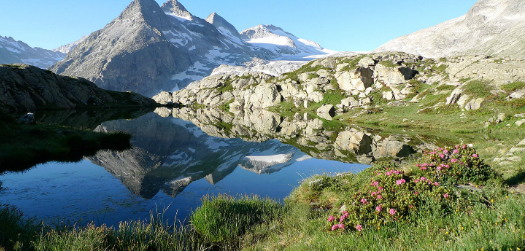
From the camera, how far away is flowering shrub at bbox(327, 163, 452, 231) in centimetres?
852

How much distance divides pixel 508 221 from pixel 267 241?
742 cm

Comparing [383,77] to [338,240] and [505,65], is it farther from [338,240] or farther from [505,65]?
[338,240]

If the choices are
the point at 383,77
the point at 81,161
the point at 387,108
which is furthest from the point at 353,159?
the point at 383,77

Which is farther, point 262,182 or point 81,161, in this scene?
point 81,161

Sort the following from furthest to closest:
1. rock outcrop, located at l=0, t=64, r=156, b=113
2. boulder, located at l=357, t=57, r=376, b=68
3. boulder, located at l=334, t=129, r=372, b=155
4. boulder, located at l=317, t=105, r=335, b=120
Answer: boulder, located at l=357, t=57, r=376, b=68 < boulder, located at l=317, t=105, r=335, b=120 < rock outcrop, located at l=0, t=64, r=156, b=113 < boulder, located at l=334, t=129, r=372, b=155

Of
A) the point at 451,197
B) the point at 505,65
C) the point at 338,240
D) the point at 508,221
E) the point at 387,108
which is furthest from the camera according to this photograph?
the point at 387,108

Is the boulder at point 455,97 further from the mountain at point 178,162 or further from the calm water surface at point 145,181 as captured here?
the calm water surface at point 145,181

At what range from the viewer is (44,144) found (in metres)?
27.0

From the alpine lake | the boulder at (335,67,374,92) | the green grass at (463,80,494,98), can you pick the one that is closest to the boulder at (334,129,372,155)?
the alpine lake

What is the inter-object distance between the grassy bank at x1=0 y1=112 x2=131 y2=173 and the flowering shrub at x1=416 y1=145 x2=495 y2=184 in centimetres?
3158

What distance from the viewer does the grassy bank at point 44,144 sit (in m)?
22.6

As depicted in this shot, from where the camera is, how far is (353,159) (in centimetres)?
2748

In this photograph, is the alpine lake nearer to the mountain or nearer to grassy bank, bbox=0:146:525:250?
the mountain

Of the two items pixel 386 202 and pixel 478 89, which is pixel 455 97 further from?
pixel 386 202
